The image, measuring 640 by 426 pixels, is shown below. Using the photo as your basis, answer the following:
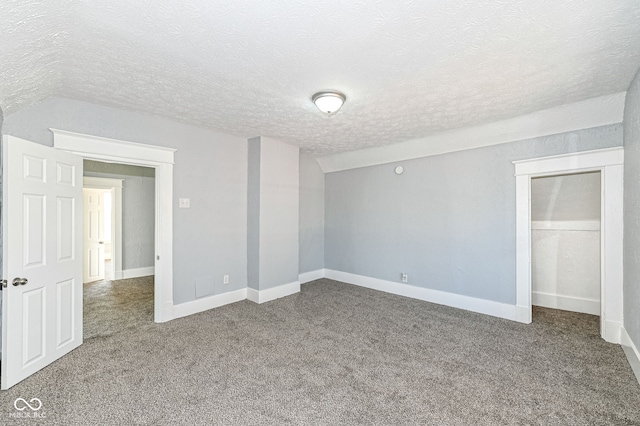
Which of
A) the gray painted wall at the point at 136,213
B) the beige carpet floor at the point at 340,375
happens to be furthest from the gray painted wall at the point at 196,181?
the gray painted wall at the point at 136,213

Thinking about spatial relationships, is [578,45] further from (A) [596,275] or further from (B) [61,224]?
(B) [61,224]

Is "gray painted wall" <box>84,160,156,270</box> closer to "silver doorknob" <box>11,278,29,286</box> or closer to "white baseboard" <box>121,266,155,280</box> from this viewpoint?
"white baseboard" <box>121,266,155,280</box>

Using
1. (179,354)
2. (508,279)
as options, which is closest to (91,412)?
(179,354)

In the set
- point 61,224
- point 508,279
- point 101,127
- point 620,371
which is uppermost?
point 101,127

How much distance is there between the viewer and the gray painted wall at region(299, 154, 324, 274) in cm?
575

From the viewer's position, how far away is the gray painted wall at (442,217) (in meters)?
3.79

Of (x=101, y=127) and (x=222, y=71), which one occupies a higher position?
(x=222, y=71)

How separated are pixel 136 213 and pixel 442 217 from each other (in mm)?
6179

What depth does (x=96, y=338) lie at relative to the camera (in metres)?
Result: 3.13

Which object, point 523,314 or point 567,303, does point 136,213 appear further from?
point 567,303

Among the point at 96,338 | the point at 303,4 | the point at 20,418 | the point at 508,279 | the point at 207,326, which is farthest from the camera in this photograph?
the point at 508,279

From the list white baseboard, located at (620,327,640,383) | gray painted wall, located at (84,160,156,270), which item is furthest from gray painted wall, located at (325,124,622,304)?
gray painted wall, located at (84,160,156,270)

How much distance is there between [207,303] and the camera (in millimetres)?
4098

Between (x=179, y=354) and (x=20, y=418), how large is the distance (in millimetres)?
1100
